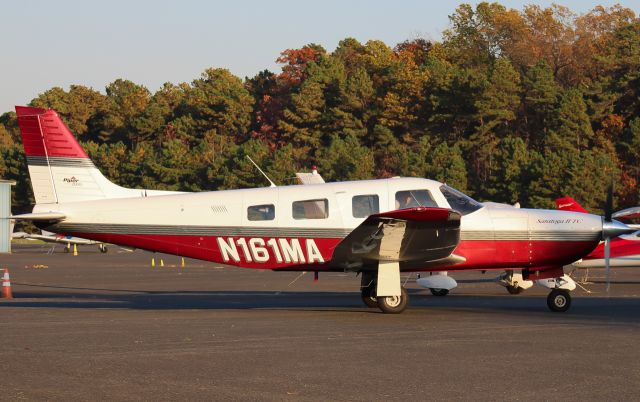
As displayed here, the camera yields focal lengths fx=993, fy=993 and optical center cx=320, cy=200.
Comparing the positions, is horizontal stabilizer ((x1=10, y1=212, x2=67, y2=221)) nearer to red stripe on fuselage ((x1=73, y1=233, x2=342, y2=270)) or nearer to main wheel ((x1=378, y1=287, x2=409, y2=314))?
red stripe on fuselage ((x1=73, y1=233, x2=342, y2=270))

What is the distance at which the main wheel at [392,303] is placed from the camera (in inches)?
648

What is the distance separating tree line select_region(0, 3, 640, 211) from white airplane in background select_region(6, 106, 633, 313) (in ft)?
141

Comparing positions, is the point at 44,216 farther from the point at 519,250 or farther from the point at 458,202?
the point at 519,250

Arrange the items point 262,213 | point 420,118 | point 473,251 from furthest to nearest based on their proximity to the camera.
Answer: point 420,118
point 262,213
point 473,251

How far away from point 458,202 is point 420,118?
64.3 metres

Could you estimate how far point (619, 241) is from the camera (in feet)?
76.3

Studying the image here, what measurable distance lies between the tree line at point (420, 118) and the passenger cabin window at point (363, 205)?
4398 centimetres

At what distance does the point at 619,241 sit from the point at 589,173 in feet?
121

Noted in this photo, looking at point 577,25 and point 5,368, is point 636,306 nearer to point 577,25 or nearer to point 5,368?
point 5,368

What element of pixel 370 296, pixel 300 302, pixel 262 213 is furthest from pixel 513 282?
pixel 262 213

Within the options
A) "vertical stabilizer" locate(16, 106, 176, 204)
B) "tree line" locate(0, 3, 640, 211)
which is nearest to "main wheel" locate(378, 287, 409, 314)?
"vertical stabilizer" locate(16, 106, 176, 204)

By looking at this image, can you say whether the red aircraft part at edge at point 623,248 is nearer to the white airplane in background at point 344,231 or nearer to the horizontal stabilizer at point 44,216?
the white airplane in background at point 344,231

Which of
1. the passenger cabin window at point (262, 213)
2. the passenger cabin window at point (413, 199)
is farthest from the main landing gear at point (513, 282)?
the passenger cabin window at point (262, 213)

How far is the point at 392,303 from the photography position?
1650 centimetres
